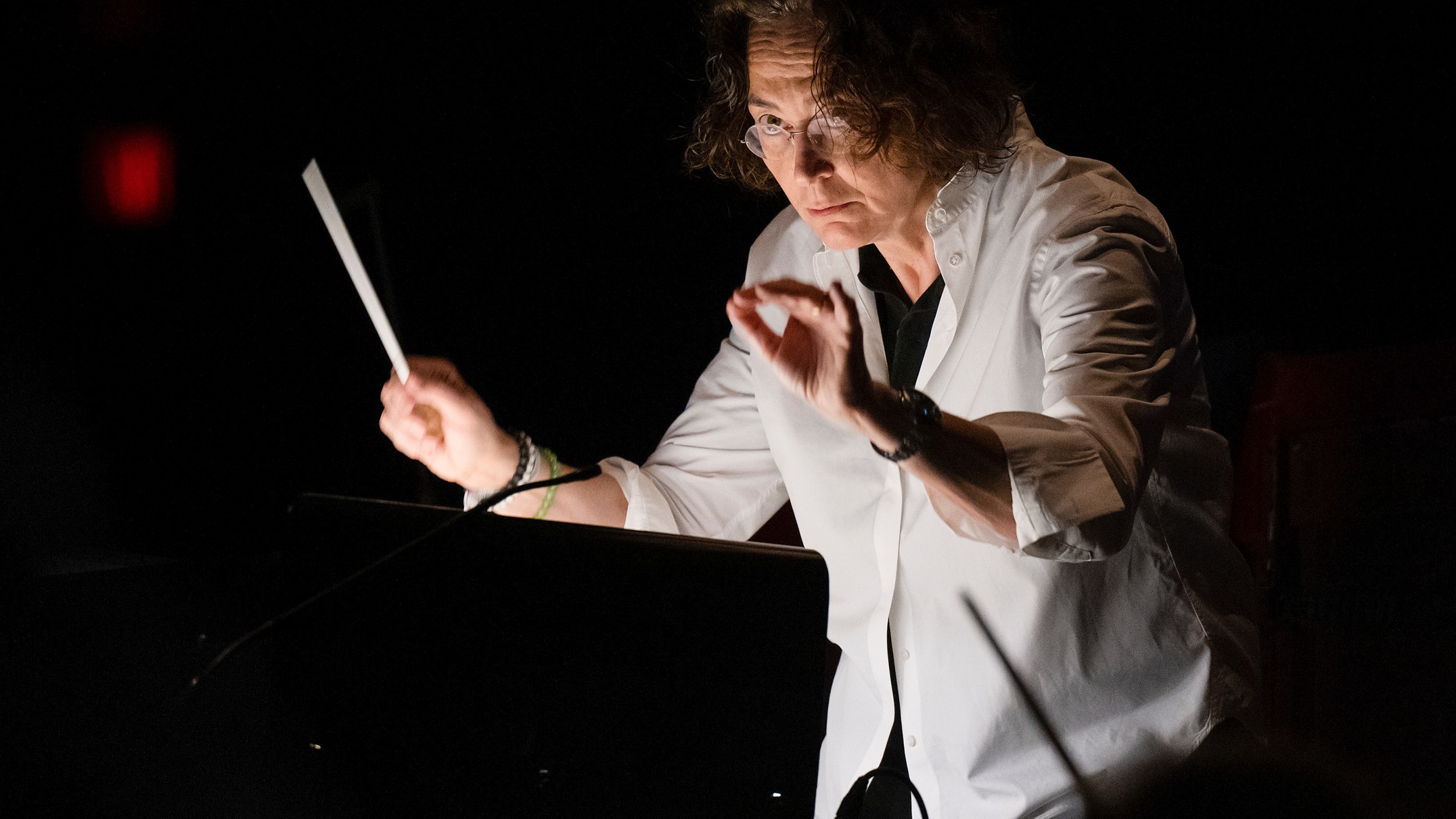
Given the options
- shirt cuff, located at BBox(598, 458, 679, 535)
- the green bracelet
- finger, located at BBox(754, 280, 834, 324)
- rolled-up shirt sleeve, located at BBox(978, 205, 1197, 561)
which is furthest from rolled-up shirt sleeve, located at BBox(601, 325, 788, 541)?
finger, located at BBox(754, 280, 834, 324)

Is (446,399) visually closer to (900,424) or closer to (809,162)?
(809,162)

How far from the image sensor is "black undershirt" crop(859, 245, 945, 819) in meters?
1.34

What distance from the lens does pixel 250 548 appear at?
6.23 feet

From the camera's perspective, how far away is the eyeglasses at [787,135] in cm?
134

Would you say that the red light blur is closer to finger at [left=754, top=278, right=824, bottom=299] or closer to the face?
the face

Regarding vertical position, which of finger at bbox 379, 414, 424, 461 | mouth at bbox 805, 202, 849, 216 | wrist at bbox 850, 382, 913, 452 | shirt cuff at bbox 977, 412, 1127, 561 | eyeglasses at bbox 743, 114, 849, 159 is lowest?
shirt cuff at bbox 977, 412, 1127, 561

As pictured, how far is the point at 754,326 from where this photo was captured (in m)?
1.01

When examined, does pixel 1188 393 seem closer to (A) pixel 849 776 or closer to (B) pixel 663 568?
(A) pixel 849 776

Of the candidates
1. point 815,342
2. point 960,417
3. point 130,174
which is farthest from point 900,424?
point 130,174

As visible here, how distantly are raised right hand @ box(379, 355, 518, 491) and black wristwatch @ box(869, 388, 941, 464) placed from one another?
64 centimetres

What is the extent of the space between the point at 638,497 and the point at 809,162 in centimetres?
55

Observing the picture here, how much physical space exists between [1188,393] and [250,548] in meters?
1.58

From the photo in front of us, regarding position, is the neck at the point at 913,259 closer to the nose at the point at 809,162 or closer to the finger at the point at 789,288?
the nose at the point at 809,162

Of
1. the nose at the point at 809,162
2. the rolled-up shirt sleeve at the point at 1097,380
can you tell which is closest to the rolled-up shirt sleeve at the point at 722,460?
the nose at the point at 809,162
